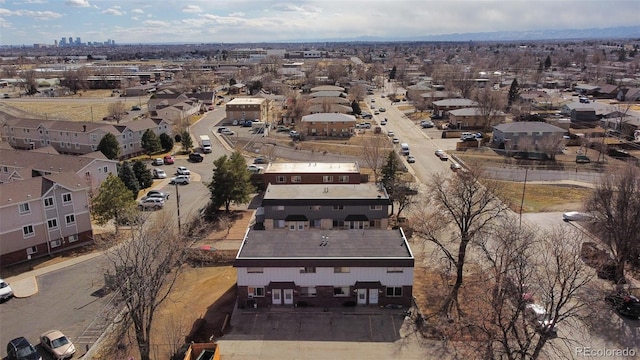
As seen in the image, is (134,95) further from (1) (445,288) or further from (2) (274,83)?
(1) (445,288)

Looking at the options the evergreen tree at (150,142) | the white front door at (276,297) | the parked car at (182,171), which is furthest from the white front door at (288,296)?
the evergreen tree at (150,142)

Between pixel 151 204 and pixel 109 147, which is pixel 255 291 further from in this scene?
pixel 109 147

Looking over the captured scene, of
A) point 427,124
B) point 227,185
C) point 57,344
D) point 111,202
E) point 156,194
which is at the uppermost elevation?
point 111,202

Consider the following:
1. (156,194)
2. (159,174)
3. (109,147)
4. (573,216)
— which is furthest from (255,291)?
(109,147)

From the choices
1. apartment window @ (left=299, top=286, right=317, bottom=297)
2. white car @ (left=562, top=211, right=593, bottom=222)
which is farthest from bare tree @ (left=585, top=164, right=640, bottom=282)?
apartment window @ (left=299, top=286, right=317, bottom=297)

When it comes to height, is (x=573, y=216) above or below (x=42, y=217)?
below

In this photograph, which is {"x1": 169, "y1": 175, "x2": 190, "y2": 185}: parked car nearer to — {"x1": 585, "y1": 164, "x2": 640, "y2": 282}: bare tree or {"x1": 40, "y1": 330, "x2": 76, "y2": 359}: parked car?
{"x1": 40, "y1": 330, "x2": 76, "y2": 359}: parked car

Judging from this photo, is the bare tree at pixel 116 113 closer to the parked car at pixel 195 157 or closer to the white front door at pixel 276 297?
the parked car at pixel 195 157
